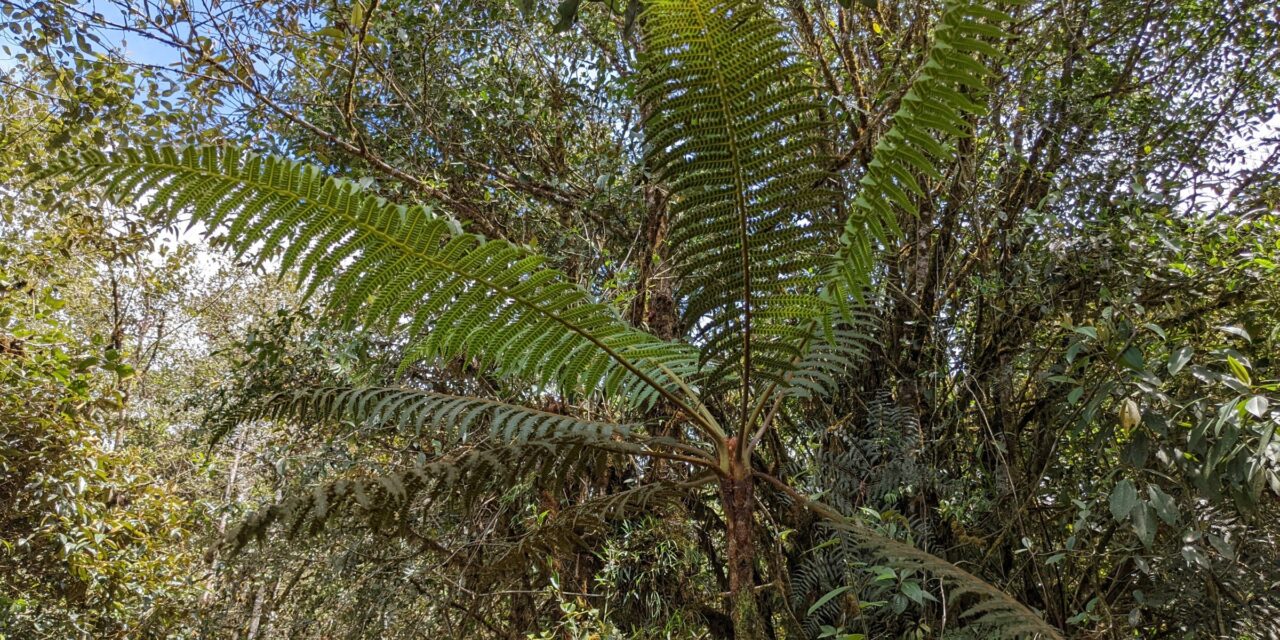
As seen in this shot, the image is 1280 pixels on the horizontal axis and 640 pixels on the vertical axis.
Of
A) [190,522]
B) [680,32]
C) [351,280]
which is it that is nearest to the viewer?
[680,32]

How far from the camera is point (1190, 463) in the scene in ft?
6.35

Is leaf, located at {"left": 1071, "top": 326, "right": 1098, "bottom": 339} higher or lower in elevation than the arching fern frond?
higher

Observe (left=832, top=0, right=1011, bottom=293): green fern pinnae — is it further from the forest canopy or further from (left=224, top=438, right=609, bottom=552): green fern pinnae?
(left=224, top=438, right=609, bottom=552): green fern pinnae

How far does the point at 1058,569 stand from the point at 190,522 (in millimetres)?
4543

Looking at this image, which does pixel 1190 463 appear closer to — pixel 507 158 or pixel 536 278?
pixel 536 278

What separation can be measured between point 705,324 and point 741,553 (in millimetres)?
594

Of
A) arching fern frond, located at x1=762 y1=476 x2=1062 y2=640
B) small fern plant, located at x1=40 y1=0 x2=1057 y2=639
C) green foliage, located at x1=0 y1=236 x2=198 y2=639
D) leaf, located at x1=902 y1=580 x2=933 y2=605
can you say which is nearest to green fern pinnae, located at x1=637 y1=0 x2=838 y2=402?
small fern plant, located at x1=40 y1=0 x2=1057 y2=639

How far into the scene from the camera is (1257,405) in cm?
154

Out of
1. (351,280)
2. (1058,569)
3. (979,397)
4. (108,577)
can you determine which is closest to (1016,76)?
(979,397)

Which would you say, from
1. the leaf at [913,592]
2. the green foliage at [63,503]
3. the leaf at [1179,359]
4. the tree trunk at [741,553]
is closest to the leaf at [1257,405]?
the leaf at [1179,359]

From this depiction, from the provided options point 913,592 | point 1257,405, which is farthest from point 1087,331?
point 913,592

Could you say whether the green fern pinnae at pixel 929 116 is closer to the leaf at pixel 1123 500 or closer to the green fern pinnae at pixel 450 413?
the green fern pinnae at pixel 450 413

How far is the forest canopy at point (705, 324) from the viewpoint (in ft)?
4.15

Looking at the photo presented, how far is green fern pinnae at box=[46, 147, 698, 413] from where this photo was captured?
1.19 meters
